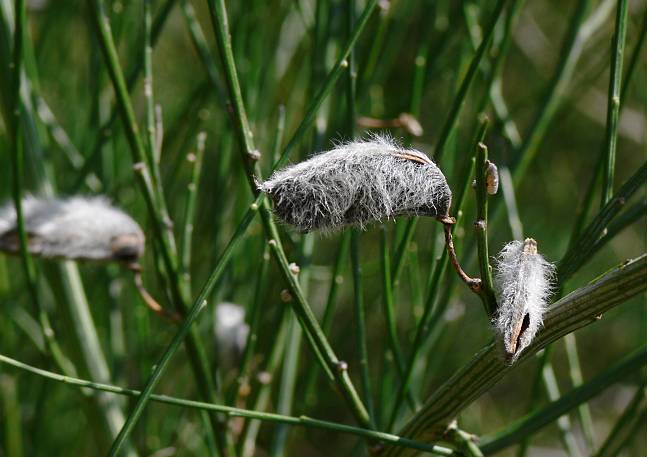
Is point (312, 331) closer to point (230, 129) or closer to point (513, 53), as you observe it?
point (230, 129)

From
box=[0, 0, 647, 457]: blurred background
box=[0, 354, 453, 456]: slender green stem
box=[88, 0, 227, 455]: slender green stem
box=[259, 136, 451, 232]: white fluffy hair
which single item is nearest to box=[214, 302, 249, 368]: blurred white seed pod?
box=[0, 0, 647, 457]: blurred background

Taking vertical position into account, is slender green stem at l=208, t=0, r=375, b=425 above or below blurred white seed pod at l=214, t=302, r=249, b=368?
above

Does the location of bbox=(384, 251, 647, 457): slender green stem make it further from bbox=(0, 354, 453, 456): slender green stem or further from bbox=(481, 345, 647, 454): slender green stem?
bbox=(481, 345, 647, 454): slender green stem

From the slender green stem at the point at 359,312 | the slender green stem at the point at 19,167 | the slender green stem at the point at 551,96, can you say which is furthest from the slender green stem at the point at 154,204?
the slender green stem at the point at 551,96

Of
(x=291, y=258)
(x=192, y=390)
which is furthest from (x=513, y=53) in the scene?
(x=291, y=258)

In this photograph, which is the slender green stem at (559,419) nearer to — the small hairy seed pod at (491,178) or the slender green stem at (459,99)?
the slender green stem at (459,99)
